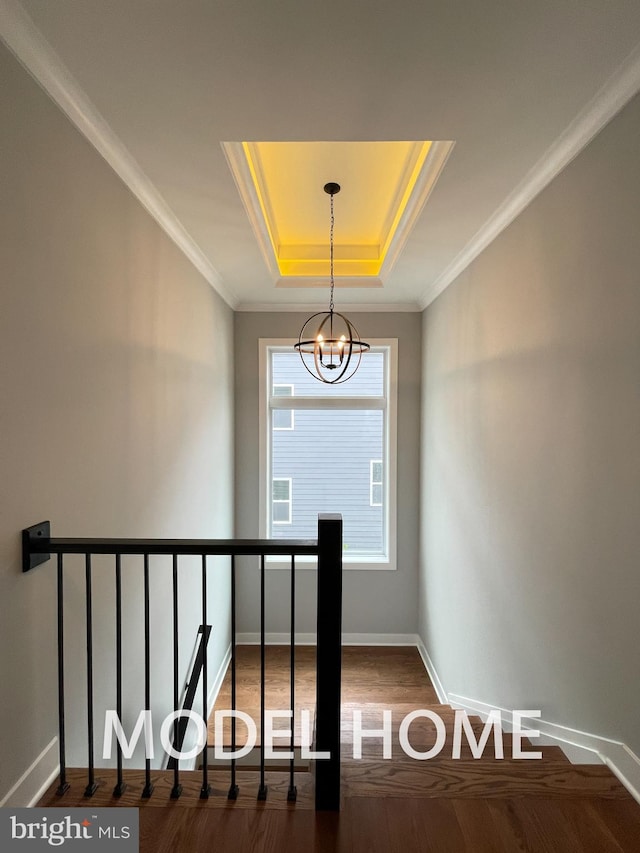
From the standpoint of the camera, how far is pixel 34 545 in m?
1.44

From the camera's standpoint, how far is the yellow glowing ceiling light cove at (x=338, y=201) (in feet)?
8.12

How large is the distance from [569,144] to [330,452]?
3415 millimetres

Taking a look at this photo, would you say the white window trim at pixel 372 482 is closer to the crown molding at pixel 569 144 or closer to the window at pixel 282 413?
the window at pixel 282 413

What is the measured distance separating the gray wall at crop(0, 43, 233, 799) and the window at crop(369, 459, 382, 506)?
2409mm

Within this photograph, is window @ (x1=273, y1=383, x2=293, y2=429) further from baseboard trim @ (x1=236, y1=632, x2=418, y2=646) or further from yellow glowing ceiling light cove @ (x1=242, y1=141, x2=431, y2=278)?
baseboard trim @ (x1=236, y1=632, x2=418, y2=646)

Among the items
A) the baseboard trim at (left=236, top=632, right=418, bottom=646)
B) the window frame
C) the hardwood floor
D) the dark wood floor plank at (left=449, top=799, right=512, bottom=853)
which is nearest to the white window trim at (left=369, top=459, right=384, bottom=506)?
the window frame

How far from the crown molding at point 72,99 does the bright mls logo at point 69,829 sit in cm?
208

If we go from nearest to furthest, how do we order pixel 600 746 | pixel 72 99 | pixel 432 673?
pixel 72 99 < pixel 600 746 < pixel 432 673

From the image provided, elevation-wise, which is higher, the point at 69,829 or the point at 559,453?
the point at 559,453

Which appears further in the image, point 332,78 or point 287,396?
point 287,396

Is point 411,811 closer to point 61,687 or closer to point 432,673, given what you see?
point 61,687

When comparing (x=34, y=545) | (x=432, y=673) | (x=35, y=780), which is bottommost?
(x=432, y=673)

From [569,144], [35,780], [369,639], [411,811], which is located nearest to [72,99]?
[569,144]

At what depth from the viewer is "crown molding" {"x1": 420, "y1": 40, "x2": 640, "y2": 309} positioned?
4.88ft
